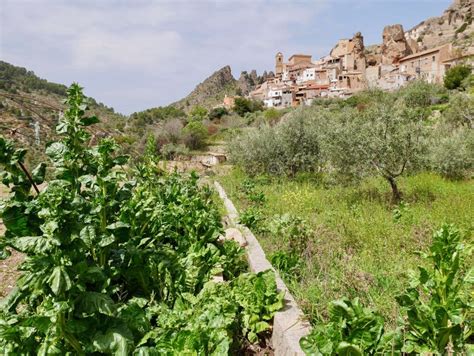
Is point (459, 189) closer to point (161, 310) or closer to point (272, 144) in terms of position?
point (272, 144)

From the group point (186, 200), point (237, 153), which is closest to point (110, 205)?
point (186, 200)

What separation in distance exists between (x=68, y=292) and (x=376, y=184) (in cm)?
945

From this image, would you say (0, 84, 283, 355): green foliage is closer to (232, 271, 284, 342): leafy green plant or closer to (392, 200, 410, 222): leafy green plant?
(232, 271, 284, 342): leafy green plant

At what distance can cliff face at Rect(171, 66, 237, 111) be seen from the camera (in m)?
95.2

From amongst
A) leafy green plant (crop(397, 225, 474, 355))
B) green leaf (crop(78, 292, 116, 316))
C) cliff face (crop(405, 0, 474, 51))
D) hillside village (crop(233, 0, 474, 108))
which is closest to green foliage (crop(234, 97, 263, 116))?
hillside village (crop(233, 0, 474, 108))

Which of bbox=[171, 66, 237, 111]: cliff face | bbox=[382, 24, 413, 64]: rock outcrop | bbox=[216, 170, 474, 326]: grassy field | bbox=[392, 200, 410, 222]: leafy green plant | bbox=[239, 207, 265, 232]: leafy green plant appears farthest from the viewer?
bbox=[171, 66, 237, 111]: cliff face

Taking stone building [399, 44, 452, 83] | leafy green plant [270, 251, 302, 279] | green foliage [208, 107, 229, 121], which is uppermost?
stone building [399, 44, 452, 83]

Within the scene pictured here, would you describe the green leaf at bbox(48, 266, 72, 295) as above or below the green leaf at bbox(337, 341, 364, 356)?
above

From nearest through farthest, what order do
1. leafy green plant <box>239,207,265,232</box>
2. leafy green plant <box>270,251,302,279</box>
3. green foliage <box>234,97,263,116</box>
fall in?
leafy green plant <box>270,251,302,279</box> < leafy green plant <box>239,207,265,232</box> < green foliage <box>234,97,263,116</box>

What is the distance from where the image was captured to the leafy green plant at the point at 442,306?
198 centimetres

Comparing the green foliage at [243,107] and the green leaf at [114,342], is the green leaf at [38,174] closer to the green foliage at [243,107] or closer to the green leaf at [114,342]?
the green leaf at [114,342]

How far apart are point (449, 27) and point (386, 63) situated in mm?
27248

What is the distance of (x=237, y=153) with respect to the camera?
16.1 m

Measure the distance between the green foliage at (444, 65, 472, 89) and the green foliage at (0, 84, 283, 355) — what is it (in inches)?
1882
